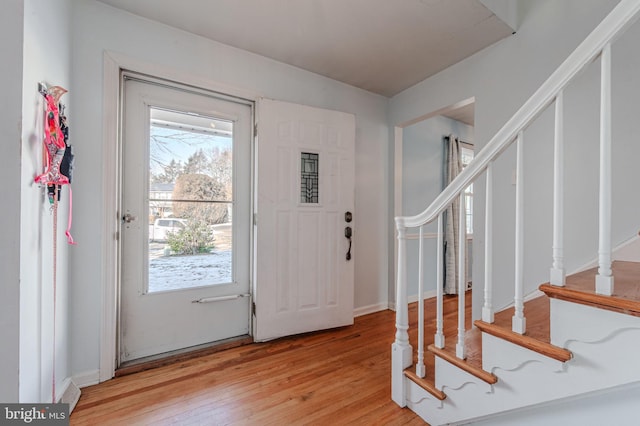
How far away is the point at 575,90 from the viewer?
1.68 meters

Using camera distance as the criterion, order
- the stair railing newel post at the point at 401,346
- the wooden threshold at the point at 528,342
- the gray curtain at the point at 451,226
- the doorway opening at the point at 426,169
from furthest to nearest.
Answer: the gray curtain at the point at 451,226
the doorway opening at the point at 426,169
the stair railing newel post at the point at 401,346
the wooden threshold at the point at 528,342

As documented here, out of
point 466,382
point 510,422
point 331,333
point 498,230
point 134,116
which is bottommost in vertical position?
point 331,333

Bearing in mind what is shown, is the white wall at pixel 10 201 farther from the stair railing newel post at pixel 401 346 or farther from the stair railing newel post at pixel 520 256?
the stair railing newel post at pixel 520 256

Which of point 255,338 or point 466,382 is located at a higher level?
point 466,382

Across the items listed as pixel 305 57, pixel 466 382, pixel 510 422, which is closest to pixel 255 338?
pixel 466 382

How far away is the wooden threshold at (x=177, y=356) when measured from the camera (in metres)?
1.79

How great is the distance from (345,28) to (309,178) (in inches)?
45.9

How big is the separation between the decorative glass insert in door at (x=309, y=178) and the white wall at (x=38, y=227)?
158 cm

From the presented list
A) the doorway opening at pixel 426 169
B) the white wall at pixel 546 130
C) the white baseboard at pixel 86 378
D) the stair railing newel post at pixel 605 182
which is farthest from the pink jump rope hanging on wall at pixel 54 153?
the doorway opening at pixel 426 169

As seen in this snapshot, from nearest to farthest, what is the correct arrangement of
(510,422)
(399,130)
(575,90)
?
(510,422), (575,90), (399,130)

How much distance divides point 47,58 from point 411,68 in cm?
249

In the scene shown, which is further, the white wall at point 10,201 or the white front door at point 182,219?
the white front door at point 182,219

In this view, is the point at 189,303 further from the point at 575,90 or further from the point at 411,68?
the point at 575,90

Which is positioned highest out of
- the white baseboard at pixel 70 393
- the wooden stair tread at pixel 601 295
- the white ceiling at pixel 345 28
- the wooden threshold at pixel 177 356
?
the white ceiling at pixel 345 28
